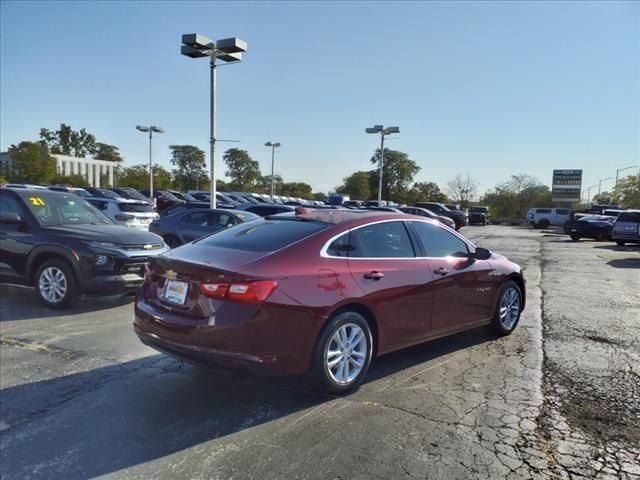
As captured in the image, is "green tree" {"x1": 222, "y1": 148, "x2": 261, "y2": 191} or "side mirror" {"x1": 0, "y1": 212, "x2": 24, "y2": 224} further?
"green tree" {"x1": 222, "y1": 148, "x2": 261, "y2": 191}

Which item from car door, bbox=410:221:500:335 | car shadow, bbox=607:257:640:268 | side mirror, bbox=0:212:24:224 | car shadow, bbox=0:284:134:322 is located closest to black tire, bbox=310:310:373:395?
car door, bbox=410:221:500:335

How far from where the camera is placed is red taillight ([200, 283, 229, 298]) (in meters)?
3.70

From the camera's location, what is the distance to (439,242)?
533 cm

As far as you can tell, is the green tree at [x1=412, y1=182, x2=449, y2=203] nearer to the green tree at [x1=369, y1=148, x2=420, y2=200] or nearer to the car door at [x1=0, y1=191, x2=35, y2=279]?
the green tree at [x1=369, y1=148, x2=420, y2=200]

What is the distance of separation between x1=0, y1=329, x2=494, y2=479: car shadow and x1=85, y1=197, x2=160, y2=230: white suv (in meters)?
9.37

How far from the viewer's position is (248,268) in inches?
148

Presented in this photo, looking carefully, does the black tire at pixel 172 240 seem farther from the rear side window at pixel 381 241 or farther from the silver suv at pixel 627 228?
the silver suv at pixel 627 228

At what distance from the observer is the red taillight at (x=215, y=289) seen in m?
3.70

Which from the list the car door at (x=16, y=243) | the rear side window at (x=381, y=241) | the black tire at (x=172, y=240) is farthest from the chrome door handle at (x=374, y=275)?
the black tire at (x=172, y=240)

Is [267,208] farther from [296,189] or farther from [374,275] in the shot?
[296,189]

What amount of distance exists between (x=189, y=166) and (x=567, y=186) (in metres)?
63.0

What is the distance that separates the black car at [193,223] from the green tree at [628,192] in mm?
62678

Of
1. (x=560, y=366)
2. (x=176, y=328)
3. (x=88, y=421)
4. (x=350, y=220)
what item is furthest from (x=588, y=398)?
(x=88, y=421)

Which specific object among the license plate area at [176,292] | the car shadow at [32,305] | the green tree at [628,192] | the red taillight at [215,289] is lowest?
the car shadow at [32,305]
